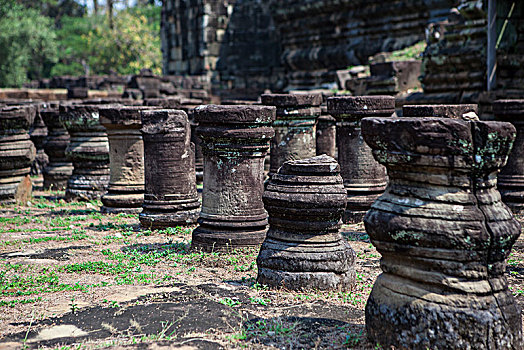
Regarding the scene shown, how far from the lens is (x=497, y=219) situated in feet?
11.8

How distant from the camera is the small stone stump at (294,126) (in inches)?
352

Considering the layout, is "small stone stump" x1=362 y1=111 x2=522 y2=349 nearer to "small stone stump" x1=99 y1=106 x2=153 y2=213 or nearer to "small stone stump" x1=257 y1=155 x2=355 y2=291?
"small stone stump" x1=257 y1=155 x2=355 y2=291

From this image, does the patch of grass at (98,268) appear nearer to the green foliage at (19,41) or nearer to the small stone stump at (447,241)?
the small stone stump at (447,241)

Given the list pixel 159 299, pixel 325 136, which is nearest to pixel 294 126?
pixel 325 136

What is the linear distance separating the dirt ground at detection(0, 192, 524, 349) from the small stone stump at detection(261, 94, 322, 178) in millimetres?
1783

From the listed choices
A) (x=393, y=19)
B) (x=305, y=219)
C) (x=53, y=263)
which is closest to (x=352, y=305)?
(x=305, y=219)

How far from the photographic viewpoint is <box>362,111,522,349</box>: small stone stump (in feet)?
11.3

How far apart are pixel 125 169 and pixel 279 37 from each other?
65.2 ft

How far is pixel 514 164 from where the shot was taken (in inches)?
346

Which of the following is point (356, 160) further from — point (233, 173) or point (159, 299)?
point (159, 299)

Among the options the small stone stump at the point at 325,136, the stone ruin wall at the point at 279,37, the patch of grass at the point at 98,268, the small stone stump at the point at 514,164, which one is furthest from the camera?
the stone ruin wall at the point at 279,37

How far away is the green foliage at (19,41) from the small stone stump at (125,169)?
112 ft

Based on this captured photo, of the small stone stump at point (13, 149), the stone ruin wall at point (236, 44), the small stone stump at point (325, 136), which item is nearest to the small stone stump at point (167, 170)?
the small stone stump at point (13, 149)

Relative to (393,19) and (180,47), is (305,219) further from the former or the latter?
(180,47)
